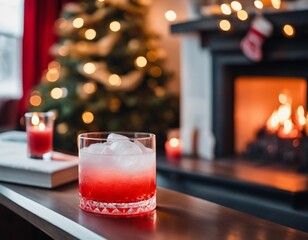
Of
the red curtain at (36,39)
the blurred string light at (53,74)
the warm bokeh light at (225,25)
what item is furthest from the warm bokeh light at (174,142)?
the red curtain at (36,39)

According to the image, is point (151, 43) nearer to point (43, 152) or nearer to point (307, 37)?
point (307, 37)

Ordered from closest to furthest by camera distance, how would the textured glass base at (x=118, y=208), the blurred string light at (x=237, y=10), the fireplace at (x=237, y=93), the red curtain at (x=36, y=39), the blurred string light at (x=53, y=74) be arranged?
1. the textured glass base at (x=118, y=208)
2. the blurred string light at (x=237, y=10)
3. the fireplace at (x=237, y=93)
4. the blurred string light at (x=53, y=74)
5. the red curtain at (x=36, y=39)

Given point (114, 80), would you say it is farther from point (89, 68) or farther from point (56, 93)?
point (56, 93)

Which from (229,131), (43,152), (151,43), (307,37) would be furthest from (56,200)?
(151,43)

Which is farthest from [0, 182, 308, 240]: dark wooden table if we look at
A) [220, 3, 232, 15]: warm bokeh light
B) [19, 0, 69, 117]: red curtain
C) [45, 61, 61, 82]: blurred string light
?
[19, 0, 69, 117]: red curtain

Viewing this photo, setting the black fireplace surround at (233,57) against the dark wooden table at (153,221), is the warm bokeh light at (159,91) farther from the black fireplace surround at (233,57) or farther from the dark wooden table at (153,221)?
the dark wooden table at (153,221)

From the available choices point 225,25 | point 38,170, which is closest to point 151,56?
point 225,25

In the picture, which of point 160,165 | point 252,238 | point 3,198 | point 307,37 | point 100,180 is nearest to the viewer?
point 252,238

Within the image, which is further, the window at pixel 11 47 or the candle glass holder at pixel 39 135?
the window at pixel 11 47
